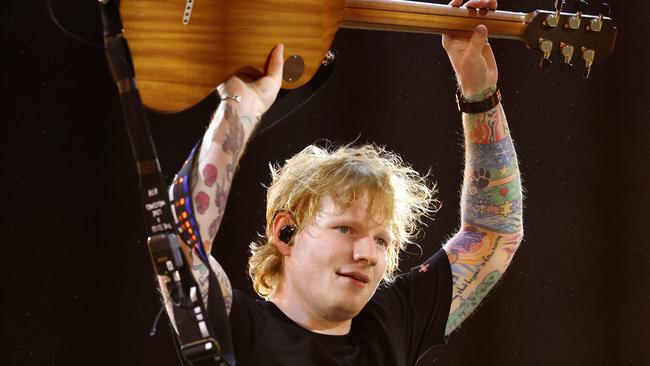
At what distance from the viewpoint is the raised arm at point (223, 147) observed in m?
1.45

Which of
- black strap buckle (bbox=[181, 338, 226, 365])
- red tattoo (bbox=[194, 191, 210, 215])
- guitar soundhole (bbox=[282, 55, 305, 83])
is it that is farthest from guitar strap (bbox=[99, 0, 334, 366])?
guitar soundhole (bbox=[282, 55, 305, 83])

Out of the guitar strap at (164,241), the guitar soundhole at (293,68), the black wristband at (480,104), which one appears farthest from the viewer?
the black wristband at (480,104)

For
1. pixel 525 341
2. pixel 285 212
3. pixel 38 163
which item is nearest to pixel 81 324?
pixel 38 163

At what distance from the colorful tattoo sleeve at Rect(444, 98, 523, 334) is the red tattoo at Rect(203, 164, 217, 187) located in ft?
2.19

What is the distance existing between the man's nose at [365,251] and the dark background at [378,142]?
74cm

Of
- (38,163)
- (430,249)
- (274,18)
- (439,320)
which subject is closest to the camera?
(274,18)

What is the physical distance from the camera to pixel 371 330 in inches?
72.7

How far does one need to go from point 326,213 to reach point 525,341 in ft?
3.80

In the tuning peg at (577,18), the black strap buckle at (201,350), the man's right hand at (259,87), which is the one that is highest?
the tuning peg at (577,18)

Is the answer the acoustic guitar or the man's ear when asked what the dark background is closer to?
the man's ear

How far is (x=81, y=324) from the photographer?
2.22 metres

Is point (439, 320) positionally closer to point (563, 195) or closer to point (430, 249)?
point (430, 249)

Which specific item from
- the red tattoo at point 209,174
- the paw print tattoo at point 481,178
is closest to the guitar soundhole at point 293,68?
the red tattoo at point 209,174

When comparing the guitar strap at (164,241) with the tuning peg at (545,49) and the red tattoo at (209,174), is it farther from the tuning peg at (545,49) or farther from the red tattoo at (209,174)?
the tuning peg at (545,49)
